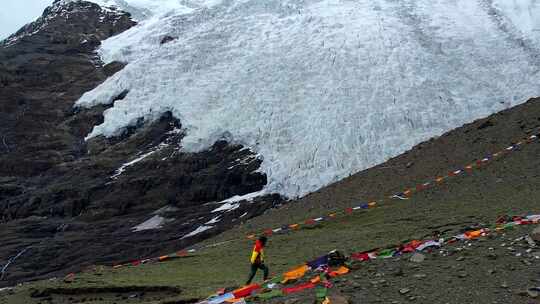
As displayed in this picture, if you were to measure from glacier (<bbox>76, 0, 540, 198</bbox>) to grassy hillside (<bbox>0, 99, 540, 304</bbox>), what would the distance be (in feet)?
45.7

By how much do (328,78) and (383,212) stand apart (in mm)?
34003

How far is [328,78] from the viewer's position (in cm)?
5969

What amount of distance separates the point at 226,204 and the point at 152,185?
932cm

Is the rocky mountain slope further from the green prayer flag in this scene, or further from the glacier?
the green prayer flag

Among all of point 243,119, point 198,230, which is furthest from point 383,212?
point 243,119

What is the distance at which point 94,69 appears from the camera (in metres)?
82.4

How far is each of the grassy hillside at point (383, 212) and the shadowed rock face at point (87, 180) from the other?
1207cm

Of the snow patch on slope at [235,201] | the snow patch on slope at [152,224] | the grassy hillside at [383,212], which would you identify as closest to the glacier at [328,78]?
the snow patch on slope at [235,201]

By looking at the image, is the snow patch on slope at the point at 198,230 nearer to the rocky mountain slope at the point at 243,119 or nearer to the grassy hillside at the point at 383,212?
the rocky mountain slope at the point at 243,119

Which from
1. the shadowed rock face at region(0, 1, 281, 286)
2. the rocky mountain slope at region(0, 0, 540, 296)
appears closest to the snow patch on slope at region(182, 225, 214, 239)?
the rocky mountain slope at region(0, 0, 540, 296)

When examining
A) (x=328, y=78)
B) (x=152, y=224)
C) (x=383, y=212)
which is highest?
(x=328, y=78)

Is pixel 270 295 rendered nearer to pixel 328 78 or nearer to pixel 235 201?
pixel 235 201

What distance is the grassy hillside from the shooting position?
62.7 feet

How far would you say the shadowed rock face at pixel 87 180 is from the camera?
143 feet
